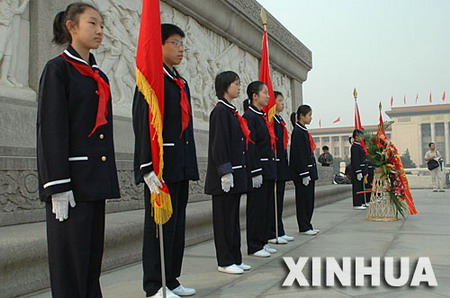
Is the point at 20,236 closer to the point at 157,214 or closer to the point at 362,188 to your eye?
the point at 157,214

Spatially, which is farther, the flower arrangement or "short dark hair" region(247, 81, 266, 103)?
the flower arrangement

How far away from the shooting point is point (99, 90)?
226 centimetres

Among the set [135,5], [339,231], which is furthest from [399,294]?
[135,5]

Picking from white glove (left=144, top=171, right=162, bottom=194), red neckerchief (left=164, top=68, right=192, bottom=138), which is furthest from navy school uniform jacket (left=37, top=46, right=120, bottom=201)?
red neckerchief (left=164, top=68, right=192, bottom=138)

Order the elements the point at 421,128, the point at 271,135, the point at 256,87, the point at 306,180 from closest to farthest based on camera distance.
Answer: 1. the point at 256,87
2. the point at 271,135
3. the point at 306,180
4. the point at 421,128

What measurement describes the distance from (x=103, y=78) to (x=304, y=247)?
3.09 metres

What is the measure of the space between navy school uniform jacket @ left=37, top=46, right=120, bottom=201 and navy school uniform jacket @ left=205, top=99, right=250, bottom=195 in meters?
1.36

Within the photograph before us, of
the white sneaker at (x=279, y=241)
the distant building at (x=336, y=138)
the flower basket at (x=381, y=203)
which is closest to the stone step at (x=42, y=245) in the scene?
A: the white sneaker at (x=279, y=241)

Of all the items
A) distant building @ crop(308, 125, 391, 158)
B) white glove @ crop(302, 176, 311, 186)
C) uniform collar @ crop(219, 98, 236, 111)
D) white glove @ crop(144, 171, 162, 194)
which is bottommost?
white glove @ crop(302, 176, 311, 186)

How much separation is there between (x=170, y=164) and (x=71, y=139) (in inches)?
35.5

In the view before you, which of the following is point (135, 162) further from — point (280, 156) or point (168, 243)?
point (280, 156)

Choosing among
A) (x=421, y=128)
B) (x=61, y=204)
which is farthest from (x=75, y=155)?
(x=421, y=128)

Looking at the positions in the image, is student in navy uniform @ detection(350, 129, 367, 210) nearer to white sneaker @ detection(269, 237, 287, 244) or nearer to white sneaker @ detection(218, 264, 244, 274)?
white sneaker @ detection(269, 237, 287, 244)

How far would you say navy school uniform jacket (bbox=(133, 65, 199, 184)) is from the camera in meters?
2.82
